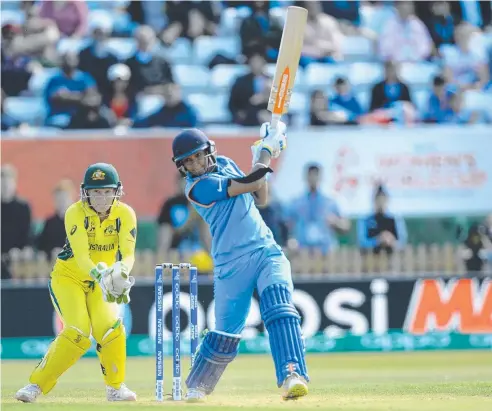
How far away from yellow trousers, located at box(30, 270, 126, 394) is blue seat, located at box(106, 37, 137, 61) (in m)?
7.90

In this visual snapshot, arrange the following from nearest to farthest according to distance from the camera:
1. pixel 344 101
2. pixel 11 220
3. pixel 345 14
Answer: pixel 11 220, pixel 344 101, pixel 345 14

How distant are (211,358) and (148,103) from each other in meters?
8.06

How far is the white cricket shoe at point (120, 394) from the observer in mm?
8156

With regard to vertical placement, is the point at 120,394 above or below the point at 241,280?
below

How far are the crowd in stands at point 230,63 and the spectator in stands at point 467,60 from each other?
0.8 inches

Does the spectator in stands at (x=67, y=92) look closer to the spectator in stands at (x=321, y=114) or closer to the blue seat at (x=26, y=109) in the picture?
the blue seat at (x=26, y=109)

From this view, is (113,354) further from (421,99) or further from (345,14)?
(345,14)

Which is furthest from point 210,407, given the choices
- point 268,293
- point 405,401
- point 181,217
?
point 181,217

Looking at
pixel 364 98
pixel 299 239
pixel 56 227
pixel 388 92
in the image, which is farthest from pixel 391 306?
pixel 56 227

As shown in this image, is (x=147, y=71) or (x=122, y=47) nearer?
(x=147, y=71)

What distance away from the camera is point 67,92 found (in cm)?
1503

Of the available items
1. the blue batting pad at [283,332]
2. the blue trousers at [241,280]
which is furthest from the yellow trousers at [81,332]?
the blue batting pad at [283,332]

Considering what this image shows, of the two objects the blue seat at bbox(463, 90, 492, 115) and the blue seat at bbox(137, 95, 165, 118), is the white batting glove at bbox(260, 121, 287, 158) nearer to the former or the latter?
the blue seat at bbox(137, 95, 165, 118)

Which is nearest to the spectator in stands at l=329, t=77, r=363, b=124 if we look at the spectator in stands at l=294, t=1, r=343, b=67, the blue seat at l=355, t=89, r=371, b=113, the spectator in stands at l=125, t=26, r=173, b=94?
the blue seat at l=355, t=89, r=371, b=113
